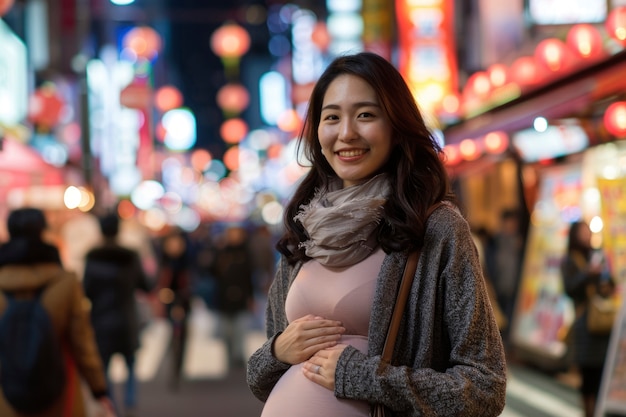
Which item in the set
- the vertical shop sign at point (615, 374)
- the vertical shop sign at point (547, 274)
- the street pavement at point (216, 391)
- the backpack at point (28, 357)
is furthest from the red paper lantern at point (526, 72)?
the backpack at point (28, 357)

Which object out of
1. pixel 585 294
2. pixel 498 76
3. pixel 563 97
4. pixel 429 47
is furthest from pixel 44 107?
pixel 585 294

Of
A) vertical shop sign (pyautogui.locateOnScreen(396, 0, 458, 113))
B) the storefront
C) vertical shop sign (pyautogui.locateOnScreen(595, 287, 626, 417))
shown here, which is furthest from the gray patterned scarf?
vertical shop sign (pyautogui.locateOnScreen(396, 0, 458, 113))

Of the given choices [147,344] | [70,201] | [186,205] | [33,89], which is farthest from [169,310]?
[186,205]

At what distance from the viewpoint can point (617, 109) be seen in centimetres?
870

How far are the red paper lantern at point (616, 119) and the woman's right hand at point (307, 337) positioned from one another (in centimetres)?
665

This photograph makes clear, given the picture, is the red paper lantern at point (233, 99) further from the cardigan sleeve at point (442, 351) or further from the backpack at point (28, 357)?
the cardigan sleeve at point (442, 351)

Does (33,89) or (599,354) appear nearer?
(599,354)

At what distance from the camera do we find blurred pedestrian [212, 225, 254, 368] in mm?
13086

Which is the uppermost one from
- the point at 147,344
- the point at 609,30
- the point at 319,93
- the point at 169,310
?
the point at 609,30

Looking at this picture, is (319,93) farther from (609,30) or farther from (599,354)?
(609,30)

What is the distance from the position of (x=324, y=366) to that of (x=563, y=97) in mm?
8653

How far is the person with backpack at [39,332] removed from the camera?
479 centimetres

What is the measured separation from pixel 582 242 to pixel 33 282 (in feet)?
16.4

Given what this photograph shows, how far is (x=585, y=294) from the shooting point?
25.9 feet
